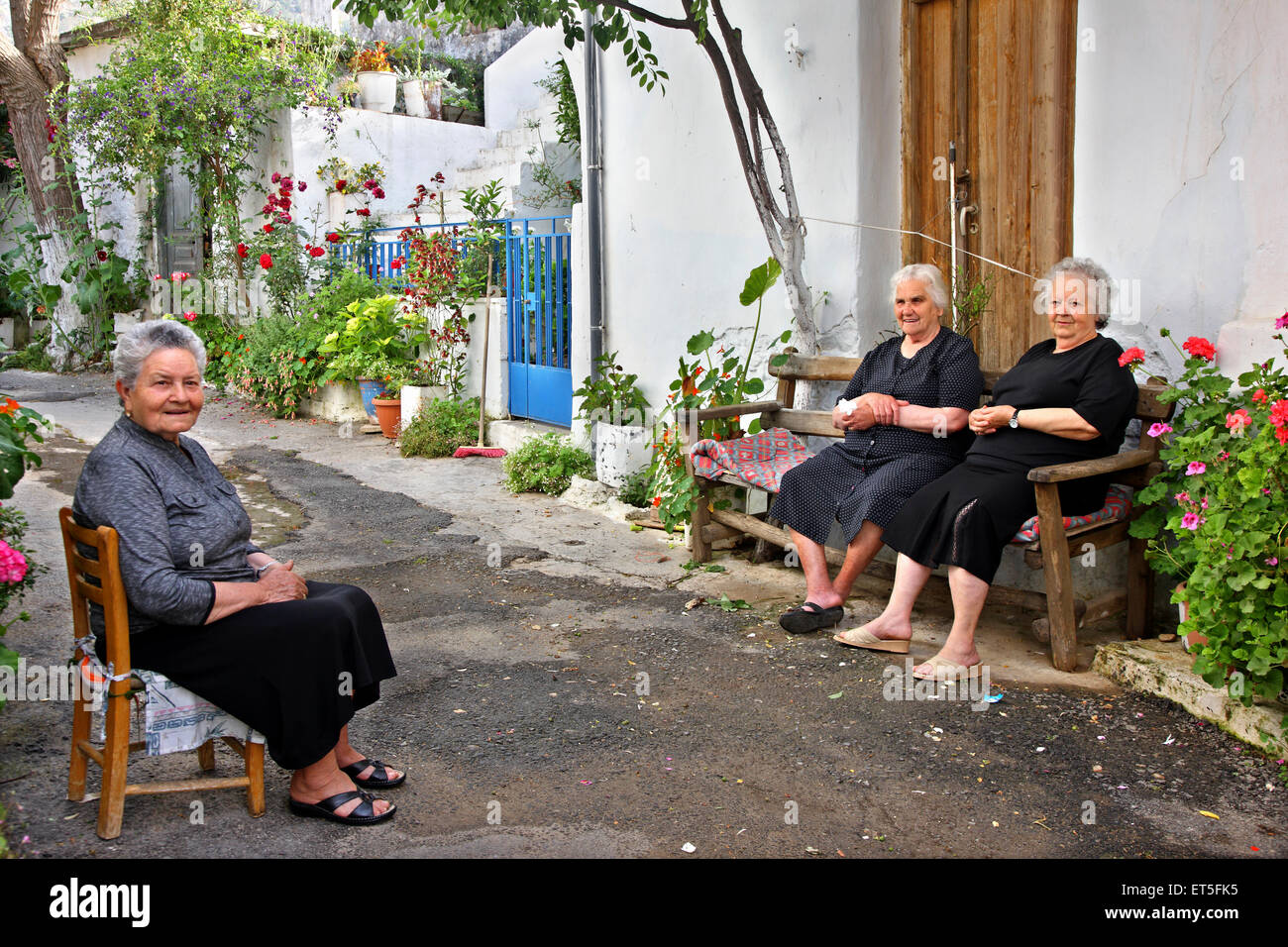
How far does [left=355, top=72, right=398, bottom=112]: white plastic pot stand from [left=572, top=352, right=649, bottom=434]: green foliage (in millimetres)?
6552

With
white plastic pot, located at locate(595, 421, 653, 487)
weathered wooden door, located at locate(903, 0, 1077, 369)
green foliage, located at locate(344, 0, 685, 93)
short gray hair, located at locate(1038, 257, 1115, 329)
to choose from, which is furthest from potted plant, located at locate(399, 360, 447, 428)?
short gray hair, located at locate(1038, 257, 1115, 329)

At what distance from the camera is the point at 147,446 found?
2879 mm

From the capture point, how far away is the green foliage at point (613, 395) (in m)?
6.98

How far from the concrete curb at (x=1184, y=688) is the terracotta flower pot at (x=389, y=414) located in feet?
21.4

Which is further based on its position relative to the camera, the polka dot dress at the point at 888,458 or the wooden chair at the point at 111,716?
the polka dot dress at the point at 888,458

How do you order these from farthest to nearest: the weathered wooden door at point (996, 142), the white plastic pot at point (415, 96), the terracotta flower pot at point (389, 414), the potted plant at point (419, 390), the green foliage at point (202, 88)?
the white plastic pot at point (415, 96) → the green foliage at point (202, 88) → the terracotta flower pot at point (389, 414) → the potted plant at point (419, 390) → the weathered wooden door at point (996, 142)

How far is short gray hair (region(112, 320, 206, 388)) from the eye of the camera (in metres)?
2.85

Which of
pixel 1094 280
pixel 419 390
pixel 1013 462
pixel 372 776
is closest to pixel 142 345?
pixel 372 776

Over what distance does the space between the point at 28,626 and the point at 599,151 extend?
4.49 meters

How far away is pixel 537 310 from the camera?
8.55 m

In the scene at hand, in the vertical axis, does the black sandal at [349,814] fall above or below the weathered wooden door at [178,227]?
below

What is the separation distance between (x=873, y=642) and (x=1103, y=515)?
99 centimetres

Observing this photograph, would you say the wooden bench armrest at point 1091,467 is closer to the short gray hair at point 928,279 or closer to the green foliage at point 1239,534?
the green foliage at point 1239,534

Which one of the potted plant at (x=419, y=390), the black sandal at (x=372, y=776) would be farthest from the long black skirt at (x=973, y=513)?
the potted plant at (x=419, y=390)
